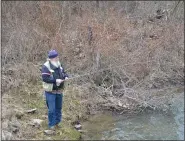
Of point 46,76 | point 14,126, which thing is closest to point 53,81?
point 46,76

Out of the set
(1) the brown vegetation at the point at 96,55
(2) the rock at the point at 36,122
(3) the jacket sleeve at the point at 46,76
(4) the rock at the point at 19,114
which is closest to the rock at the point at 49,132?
(2) the rock at the point at 36,122

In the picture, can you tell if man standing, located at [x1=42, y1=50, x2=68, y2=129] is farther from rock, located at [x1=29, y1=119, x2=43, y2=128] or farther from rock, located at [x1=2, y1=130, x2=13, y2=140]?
rock, located at [x1=2, y1=130, x2=13, y2=140]

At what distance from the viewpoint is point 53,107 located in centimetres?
812

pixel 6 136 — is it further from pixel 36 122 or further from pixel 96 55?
pixel 96 55

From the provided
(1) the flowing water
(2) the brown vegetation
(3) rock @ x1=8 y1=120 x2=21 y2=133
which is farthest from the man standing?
(2) the brown vegetation

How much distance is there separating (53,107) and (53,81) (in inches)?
22.8

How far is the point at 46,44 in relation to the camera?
12219 mm

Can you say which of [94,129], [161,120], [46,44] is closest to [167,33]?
[46,44]

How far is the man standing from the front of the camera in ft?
25.7

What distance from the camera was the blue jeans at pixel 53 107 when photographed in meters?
8.06

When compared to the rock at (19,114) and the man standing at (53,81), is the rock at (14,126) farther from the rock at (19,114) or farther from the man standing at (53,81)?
the man standing at (53,81)

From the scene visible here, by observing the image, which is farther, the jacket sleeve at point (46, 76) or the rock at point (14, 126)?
the rock at point (14, 126)

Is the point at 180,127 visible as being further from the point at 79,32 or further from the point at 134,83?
the point at 79,32

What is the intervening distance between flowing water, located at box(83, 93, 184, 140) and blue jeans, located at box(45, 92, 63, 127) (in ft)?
2.28
